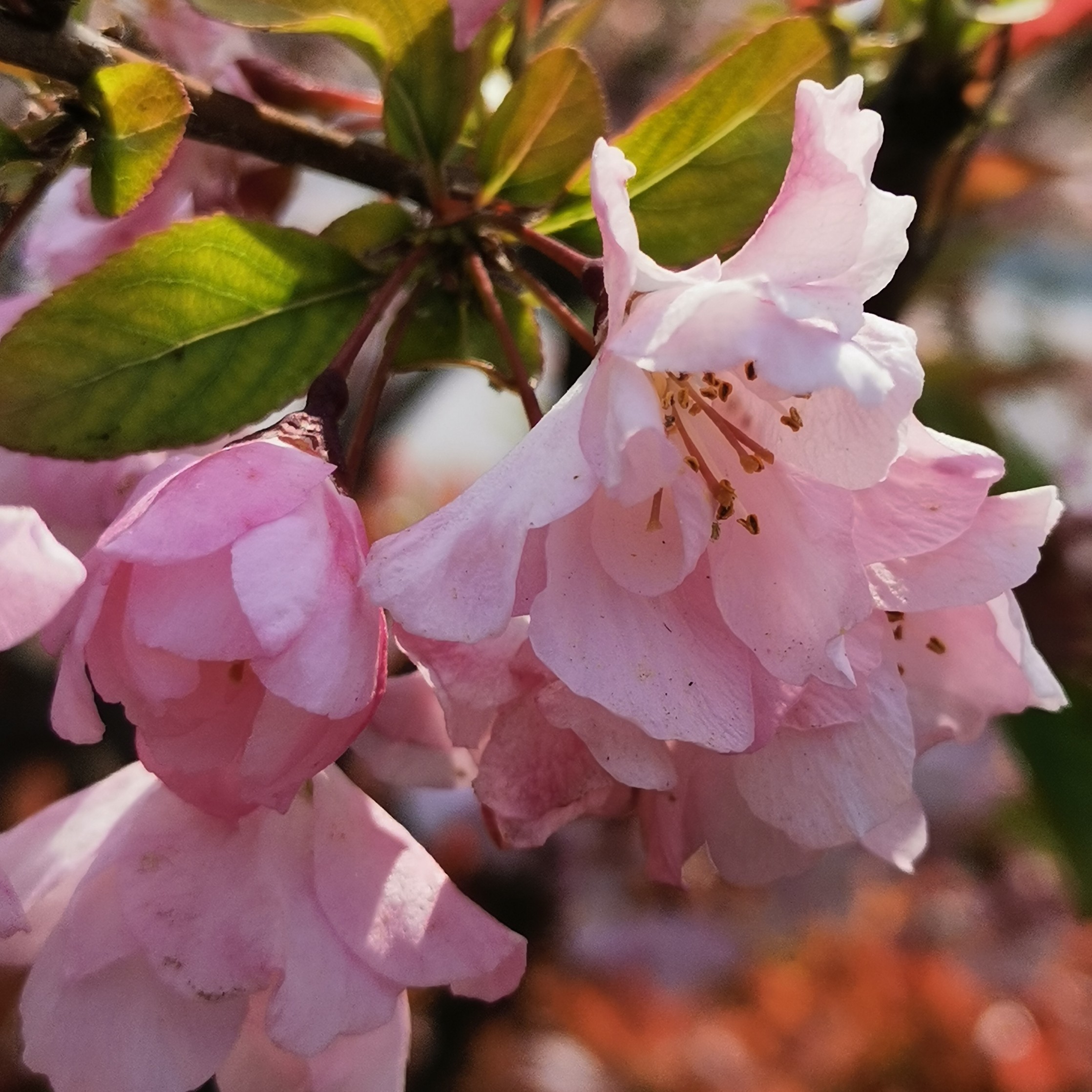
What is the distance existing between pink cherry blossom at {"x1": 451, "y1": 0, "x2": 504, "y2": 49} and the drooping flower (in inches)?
6.5

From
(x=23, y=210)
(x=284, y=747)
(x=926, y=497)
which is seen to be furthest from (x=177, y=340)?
(x=926, y=497)

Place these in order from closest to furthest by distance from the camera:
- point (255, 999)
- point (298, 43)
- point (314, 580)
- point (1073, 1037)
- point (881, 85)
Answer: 1. point (314, 580)
2. point (255, 999)
3. point (881, 85)
4. point (1073, 1037)
5. point (298, 43)

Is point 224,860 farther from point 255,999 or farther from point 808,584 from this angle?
point 808,584

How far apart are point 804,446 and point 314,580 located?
18cm

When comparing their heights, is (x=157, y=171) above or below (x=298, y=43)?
above

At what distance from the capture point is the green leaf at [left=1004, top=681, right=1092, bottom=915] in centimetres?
79

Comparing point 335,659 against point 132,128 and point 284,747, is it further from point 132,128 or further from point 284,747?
point 132,128

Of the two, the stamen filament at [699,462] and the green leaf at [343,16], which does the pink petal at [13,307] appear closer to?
the green leaf at [343,16]

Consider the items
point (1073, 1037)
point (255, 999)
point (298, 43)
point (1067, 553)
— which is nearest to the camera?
point (255, 999)

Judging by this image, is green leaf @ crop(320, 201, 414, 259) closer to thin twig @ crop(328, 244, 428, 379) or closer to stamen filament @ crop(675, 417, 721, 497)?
thin twig @ crop(328, 244, 428, 379)

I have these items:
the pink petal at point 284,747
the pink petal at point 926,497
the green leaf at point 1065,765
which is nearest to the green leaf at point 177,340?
the pink petal at point 284,747

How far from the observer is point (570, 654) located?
1.09 feet

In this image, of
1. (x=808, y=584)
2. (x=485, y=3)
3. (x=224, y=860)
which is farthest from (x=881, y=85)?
(x=224, y=860)

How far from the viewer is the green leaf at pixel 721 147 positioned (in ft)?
1.51
